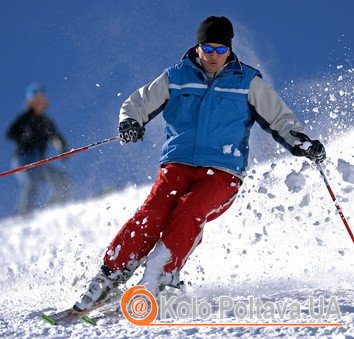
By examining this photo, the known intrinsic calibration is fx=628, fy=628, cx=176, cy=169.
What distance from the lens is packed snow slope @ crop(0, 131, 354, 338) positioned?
2812mm

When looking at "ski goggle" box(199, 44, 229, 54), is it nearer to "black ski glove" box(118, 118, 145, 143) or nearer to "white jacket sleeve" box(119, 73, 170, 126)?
"white jacket sleeve" box(119, 73, 170, 126)

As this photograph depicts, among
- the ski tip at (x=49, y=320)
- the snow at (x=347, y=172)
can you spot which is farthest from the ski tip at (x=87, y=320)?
the snow at (x=347, y=172)

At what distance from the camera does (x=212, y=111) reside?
3.64 m

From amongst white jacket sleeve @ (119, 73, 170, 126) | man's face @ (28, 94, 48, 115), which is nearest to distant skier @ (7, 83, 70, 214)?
man's face @ (28, 94, 48, 115)

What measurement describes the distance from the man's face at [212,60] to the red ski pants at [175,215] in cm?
62

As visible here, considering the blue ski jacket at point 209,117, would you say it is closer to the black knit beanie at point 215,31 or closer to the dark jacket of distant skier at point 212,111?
the dark jacket of distant skier at point 212,111

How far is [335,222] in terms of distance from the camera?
183 inches

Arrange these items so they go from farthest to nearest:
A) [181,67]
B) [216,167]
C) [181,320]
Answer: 1. [181,67]
2. [216,167]
3. [181,320]

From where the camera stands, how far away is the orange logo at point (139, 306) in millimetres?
2799

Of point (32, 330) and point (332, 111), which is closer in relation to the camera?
point (32, 330)

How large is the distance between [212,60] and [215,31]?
17cm

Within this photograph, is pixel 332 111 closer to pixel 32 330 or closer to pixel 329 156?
pixel 329 156

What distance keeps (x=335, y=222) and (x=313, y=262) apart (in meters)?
0.45

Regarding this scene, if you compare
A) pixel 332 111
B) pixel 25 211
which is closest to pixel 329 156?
pixel 332 111
